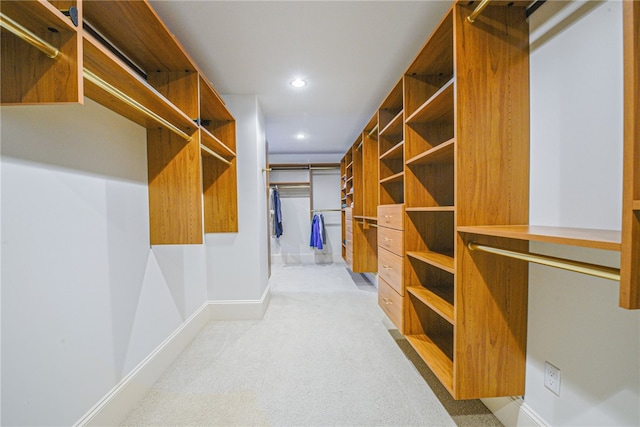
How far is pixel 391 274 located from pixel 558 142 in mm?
1282

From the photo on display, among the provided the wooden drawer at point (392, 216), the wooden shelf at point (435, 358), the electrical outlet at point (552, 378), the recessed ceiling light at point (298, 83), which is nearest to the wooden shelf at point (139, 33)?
the recessed ceiling light at point (298, 83)

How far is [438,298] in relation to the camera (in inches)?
58.1

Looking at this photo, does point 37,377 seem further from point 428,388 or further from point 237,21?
point 237,21

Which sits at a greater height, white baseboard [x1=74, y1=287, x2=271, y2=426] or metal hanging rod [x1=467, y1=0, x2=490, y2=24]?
metal hanging rod [x1=467, y1=0, x2=490, y2=24]

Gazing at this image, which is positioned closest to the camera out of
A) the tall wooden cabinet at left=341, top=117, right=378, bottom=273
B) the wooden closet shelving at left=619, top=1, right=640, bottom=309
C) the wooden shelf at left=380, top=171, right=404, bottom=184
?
the wooden closet shelving at left=619, top=1, right=640, bottom=309

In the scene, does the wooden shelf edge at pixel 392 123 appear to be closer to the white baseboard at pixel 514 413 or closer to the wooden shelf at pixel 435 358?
the wooden shelf at pixel 435 358

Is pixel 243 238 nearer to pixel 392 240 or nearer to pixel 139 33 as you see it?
pixel 392 240

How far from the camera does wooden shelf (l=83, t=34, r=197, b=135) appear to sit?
2.92ft

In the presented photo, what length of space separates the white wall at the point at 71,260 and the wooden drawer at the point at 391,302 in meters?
1.74

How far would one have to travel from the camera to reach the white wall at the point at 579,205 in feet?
2.69

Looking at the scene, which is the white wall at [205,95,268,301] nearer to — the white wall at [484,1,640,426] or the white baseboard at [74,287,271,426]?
the white baseboard at [74,287,271,426]

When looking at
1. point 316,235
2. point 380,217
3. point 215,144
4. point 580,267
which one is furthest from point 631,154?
point 316,235

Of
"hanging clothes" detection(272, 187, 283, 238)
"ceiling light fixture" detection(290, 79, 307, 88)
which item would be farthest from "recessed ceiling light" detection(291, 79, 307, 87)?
"hanging clothes" detection(272, 187, 283, 238)

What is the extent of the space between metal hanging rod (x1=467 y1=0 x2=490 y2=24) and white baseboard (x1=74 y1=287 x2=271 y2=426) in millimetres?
2570
